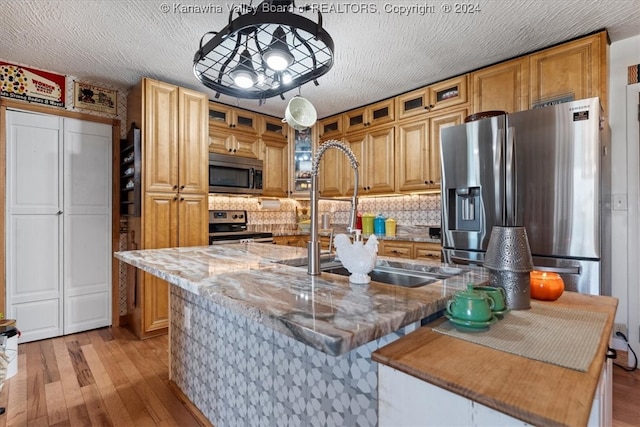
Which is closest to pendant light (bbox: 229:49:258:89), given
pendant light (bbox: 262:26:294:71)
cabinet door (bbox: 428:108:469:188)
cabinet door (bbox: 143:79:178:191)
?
pendant light (bbox: 262:26:294:71)

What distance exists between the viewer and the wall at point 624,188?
236 centimetres

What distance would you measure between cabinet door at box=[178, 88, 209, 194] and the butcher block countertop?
285 cm

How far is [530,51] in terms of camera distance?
2.55m

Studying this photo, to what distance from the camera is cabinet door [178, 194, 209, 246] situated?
307 centimetres

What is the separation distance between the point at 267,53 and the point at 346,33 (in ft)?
3.89

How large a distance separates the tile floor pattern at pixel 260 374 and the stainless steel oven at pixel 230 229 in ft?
4.97

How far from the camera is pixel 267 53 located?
1.38 m

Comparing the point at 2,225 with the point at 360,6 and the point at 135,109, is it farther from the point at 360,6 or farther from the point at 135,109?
the point at 360,6

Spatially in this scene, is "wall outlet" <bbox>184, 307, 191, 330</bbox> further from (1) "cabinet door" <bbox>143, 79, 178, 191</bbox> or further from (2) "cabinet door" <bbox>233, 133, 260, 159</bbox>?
(2) "cabinet door" <bbox>233, 133, 260, 159</bbox>

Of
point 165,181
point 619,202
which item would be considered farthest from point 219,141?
point 619,202

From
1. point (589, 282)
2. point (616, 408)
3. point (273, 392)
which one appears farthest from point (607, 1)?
point (273, 392)

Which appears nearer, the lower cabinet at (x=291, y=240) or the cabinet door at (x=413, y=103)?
the cabinet door at (x=413, y=103)

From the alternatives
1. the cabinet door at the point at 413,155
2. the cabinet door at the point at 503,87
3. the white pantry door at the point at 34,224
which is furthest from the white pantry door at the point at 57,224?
the cabinet door at the point at 503,87

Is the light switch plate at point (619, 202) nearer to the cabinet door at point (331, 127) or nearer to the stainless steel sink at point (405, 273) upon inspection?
the stainless steel sink at point (405, 273)
